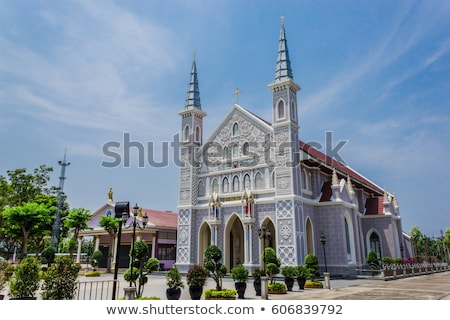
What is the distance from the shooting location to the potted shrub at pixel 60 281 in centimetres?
1163

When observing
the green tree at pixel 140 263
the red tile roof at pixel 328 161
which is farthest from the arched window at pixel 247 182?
the green tree at pixel 140 263

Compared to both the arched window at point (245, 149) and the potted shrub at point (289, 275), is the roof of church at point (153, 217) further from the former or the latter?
the potted shrub at point (289, 275)

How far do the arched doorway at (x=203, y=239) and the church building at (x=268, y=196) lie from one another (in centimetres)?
9

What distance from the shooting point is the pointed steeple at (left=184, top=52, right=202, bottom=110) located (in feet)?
114

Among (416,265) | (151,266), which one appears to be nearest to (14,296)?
(151,266)

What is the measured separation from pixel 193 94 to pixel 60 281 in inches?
1021

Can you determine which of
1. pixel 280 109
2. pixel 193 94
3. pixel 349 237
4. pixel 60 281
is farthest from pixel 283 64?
pixel 60 281

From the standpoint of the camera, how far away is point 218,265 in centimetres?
1602

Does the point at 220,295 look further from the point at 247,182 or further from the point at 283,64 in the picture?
the point at 283,64

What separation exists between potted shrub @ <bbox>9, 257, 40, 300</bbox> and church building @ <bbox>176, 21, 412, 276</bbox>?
52.3 ft

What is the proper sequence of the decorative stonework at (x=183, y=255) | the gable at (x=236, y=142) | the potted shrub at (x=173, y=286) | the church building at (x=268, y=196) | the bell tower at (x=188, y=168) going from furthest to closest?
1. the bell tower at (x=188, y=168)
2. the decorative stonework at (x=183, y=255)
3. the gable at (x=236, y=142)
4. the church building at (x=268, y=196)
5. the potted shrub at (x=173, y=286)

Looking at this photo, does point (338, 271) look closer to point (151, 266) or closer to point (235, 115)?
point (235, 115)

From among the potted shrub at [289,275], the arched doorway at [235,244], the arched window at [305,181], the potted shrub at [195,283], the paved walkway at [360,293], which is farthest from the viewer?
the arched doorway at [235,244]

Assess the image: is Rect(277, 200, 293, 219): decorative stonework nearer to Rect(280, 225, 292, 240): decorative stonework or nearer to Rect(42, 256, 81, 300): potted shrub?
Rect(280, 225, 292, 240): decorative stonework
